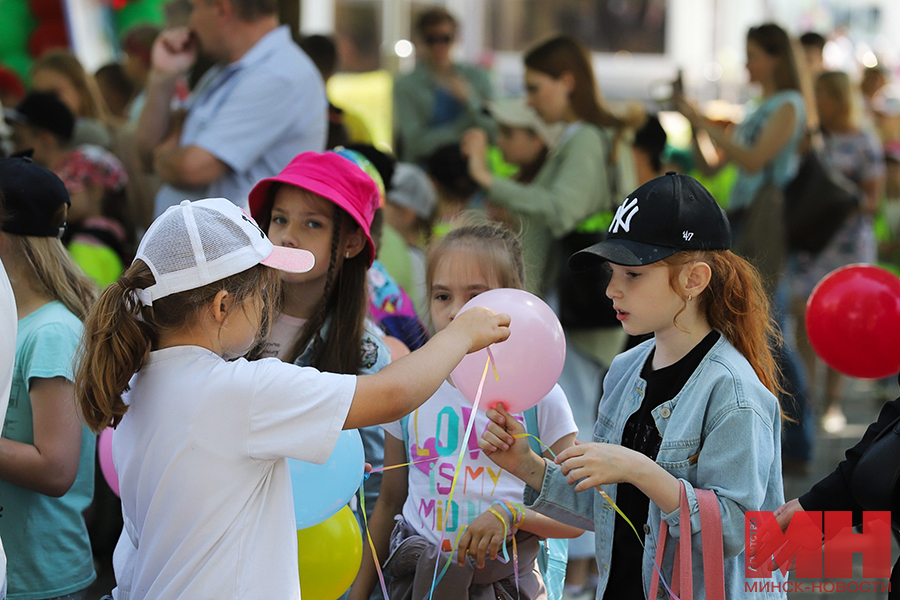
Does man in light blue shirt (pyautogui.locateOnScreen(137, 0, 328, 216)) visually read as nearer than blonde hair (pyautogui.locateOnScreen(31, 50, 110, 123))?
Yes

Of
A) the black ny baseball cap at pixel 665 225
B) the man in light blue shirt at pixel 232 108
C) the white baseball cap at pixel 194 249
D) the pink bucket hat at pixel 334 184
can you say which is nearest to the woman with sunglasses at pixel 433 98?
the man in light blue shirt at pixel 232 108

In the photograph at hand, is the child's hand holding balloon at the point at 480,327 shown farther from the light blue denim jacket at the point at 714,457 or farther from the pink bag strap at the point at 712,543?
the pink bag strap at the point at 712,543

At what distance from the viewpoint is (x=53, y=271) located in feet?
8.09

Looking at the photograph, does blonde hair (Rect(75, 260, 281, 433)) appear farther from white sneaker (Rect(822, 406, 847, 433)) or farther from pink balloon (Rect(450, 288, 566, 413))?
white sneaker (Rect(822, 406, 847, 433))

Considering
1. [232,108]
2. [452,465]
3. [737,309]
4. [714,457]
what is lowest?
[452,465]

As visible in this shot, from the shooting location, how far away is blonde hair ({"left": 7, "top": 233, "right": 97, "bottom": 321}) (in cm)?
243

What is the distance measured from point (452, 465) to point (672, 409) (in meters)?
0.62

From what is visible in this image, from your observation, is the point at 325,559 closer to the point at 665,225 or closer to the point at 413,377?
the point at 413,377

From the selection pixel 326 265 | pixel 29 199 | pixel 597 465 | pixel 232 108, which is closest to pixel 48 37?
pixel 232 108

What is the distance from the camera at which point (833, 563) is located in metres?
2.35

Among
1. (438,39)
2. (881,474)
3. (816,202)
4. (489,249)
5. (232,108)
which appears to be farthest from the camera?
(438,39)

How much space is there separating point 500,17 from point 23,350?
26.4ft

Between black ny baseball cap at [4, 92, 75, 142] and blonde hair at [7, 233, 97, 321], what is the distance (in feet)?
7.54

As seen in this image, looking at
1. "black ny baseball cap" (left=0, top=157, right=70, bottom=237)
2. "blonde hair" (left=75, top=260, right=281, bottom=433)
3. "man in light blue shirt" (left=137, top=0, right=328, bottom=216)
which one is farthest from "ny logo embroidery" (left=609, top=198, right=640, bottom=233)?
"man in light blue shirt" (left=137, top=0, right=328, bottom=216)
